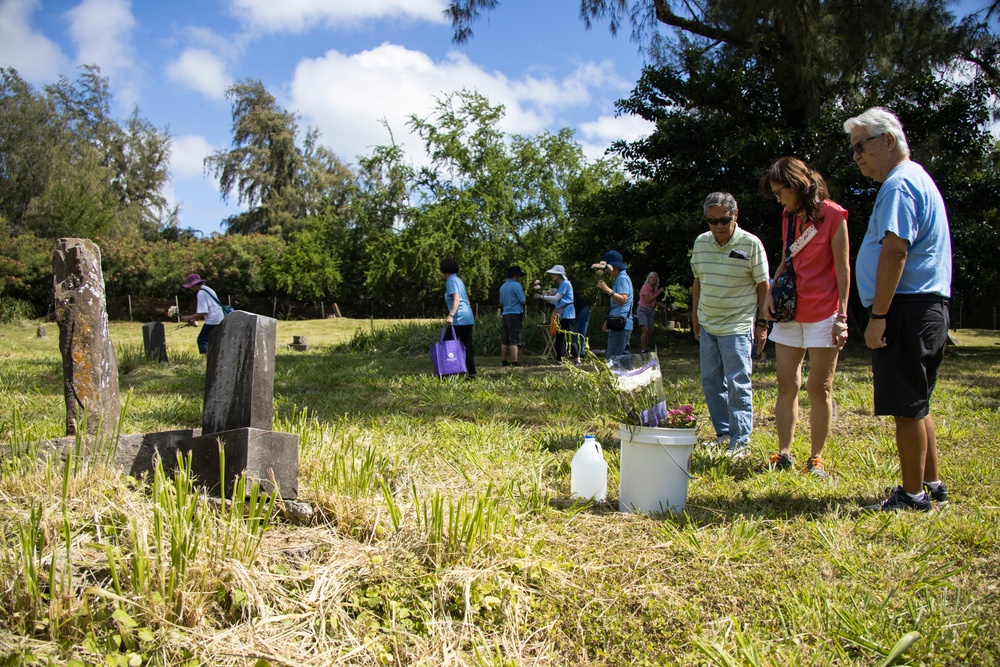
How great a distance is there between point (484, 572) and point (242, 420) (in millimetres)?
1453

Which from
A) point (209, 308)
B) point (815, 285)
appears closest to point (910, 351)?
point (815, 285)

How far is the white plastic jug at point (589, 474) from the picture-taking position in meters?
3.61

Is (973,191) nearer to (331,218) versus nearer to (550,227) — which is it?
(550,227)

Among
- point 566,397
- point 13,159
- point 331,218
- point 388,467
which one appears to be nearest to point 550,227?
point 331,218

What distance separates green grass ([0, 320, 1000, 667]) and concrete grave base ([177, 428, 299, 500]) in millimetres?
143

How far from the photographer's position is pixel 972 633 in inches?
86.6

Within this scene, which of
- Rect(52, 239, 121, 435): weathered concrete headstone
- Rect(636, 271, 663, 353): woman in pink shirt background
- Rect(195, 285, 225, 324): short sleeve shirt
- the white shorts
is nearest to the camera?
Rect(52, 239, 121, 435): weathered concrete headstone

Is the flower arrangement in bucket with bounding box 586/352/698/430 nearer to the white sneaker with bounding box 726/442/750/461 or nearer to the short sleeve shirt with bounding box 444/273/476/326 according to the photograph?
the white sneaker with bounding box 726/442/750/461

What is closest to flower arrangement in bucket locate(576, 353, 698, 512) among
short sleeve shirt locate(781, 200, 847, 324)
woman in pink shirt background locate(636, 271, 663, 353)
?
short sleeve shirt locate(781, 200, 847, 324)

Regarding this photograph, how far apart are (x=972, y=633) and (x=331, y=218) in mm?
35424

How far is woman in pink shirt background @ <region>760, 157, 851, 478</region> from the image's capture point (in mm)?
3832

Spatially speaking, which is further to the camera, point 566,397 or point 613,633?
point 566,397

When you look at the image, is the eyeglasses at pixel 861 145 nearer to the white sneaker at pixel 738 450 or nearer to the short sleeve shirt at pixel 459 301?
the white sneaker at pixel 738 450

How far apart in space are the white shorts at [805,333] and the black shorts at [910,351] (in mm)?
620
